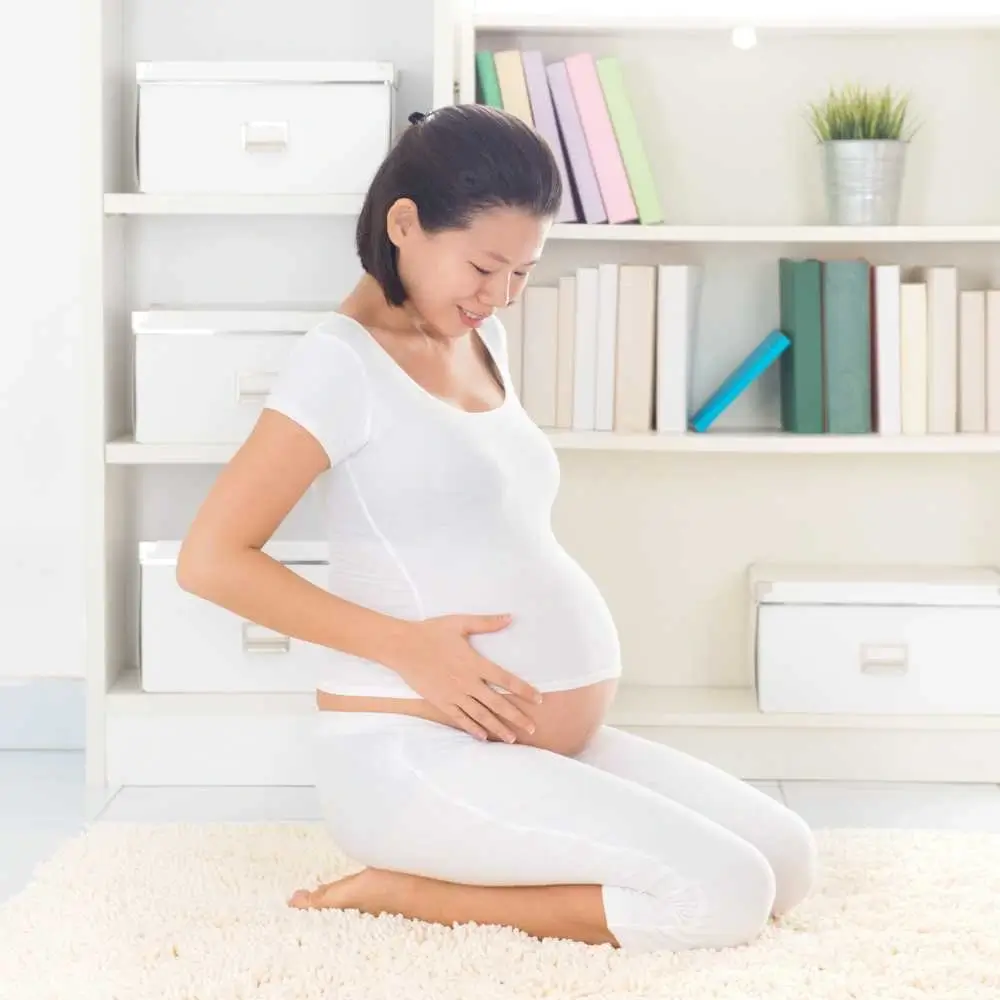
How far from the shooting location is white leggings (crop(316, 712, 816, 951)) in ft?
5.34

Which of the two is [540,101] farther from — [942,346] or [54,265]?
[54,265]

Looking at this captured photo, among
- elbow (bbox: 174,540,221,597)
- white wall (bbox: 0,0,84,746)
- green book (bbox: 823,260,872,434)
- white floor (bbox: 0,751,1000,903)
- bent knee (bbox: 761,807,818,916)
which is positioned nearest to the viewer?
elbow (bbox: 174,540,221,597)

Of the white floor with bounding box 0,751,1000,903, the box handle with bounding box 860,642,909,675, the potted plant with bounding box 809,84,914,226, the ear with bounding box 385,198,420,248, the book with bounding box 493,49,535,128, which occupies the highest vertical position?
the book with bounding box 493,49,535,128

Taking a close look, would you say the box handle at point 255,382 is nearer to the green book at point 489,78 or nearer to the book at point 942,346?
the green book at point 489,78

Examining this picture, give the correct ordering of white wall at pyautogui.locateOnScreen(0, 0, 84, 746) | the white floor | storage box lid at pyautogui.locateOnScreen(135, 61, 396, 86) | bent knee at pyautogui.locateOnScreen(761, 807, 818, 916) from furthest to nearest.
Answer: white wall at pyautogui.locateOnScreen(0, 0, 84, 746)
storage box lid at pyautogui.locateOnScreen(135, 61, 396, 86)
the white floor
bent knee at pyautogui.locateOnScreen(761, 807, 818, 916)

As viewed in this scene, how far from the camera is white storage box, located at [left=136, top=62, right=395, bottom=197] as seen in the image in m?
2.37

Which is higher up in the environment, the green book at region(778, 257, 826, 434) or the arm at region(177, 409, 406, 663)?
the green book at region(778, 257, 826, 434)

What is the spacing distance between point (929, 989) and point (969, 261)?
137cm

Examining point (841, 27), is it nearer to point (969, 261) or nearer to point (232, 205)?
point (969, 261)

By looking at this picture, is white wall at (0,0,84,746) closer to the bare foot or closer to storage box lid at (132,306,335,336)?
storage box lid at (132,306,335,336)

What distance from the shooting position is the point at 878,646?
246 centimetres

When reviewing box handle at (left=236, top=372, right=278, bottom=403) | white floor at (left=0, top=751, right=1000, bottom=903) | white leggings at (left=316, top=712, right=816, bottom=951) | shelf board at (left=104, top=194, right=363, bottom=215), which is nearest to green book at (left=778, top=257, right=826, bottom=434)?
white floor at (left=0, top=751, right=1000, bottom=903)

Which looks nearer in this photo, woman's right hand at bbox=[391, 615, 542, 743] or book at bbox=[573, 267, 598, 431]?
woman's right hand at bbox=[391, 615, 542, 743]

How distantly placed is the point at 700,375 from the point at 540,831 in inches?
45.5
